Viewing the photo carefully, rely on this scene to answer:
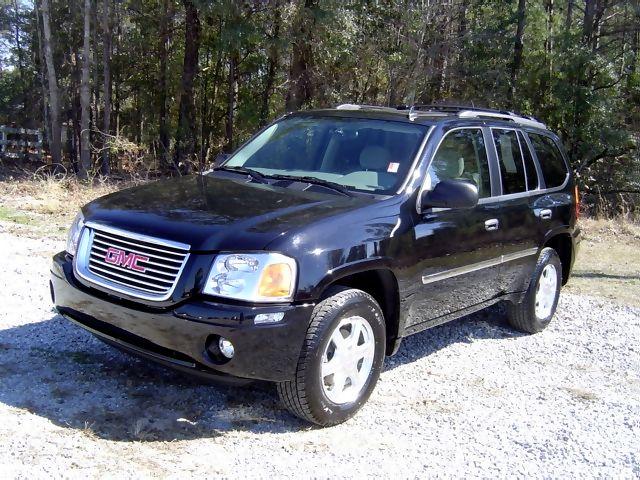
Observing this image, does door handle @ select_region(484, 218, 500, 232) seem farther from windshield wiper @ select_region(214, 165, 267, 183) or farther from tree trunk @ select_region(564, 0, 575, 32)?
tree trunk @ select_region(564, 0, 575, 32)

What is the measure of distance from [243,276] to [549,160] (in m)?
3.97

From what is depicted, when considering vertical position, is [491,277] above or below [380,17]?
below

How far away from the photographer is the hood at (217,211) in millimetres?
3730

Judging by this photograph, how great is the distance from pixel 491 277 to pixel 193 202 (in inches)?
99.4

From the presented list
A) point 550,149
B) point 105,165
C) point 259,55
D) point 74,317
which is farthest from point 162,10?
point 74,317

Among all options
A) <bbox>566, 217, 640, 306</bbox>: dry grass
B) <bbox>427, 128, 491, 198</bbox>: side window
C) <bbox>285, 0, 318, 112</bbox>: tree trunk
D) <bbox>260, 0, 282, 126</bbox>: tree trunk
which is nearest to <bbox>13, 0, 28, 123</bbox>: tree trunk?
<bbox>260, 0, 282, 126</bbox>: tree trunk

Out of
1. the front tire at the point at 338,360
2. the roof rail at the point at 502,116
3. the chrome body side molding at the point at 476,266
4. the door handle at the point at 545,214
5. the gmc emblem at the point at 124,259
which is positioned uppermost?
the roof rail at the point at 502,116

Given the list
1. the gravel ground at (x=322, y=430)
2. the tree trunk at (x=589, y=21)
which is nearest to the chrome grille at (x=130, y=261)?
the gravel ground at (x=322, y=430)

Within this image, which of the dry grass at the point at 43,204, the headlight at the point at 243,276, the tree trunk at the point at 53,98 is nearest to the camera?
the headlight at the point at 243,276

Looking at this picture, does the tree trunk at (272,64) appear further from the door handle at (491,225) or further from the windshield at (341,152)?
the door handle at (491,225)

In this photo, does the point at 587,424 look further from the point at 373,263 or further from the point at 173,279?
the point at 173,279

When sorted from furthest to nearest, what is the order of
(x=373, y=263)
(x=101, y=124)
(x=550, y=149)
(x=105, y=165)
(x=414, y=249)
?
(x=101, y=124) → (x=105, y=165) → (x=550, y=149) → (x=414, y=249) → (x=373, y=263)

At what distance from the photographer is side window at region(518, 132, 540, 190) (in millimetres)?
6039

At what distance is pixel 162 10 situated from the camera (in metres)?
24.2
